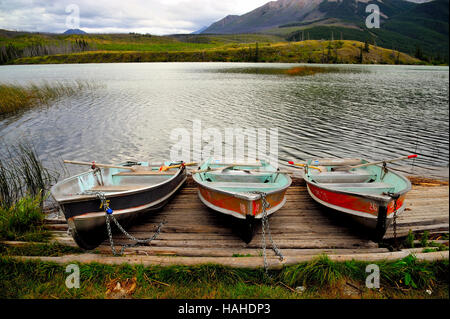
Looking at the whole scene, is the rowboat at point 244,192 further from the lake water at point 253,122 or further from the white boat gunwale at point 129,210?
the lake water at point 253,122

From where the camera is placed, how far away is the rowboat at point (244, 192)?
5.95m

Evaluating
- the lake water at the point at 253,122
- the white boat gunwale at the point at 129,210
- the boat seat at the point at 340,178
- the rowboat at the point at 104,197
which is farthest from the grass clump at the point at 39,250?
the lake water at the point at 253,122

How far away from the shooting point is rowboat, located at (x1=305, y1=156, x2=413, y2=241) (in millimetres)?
5859

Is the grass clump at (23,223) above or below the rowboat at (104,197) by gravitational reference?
below

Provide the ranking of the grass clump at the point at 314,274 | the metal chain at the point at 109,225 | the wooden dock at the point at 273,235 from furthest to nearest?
1. the metal chain at the point at 109,225
2. the wooden dock at the point at 273,235
3. the grass clump at the point at 314,274

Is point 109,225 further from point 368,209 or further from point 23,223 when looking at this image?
A: point 368,209

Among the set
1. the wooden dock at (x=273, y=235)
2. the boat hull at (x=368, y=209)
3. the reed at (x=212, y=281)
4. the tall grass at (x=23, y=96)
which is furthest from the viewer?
the tall grass at (x=23, y=96)

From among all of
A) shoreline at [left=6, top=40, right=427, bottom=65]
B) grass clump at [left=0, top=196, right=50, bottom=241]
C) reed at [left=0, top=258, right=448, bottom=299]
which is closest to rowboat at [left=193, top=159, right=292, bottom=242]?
reed at [left=0, top=258, right=448, bottom=299]

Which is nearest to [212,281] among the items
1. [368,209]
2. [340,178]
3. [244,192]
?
[244,192]

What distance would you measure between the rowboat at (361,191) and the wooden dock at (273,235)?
18.7 inches

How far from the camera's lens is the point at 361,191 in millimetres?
6953

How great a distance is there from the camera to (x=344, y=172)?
8852 mm
